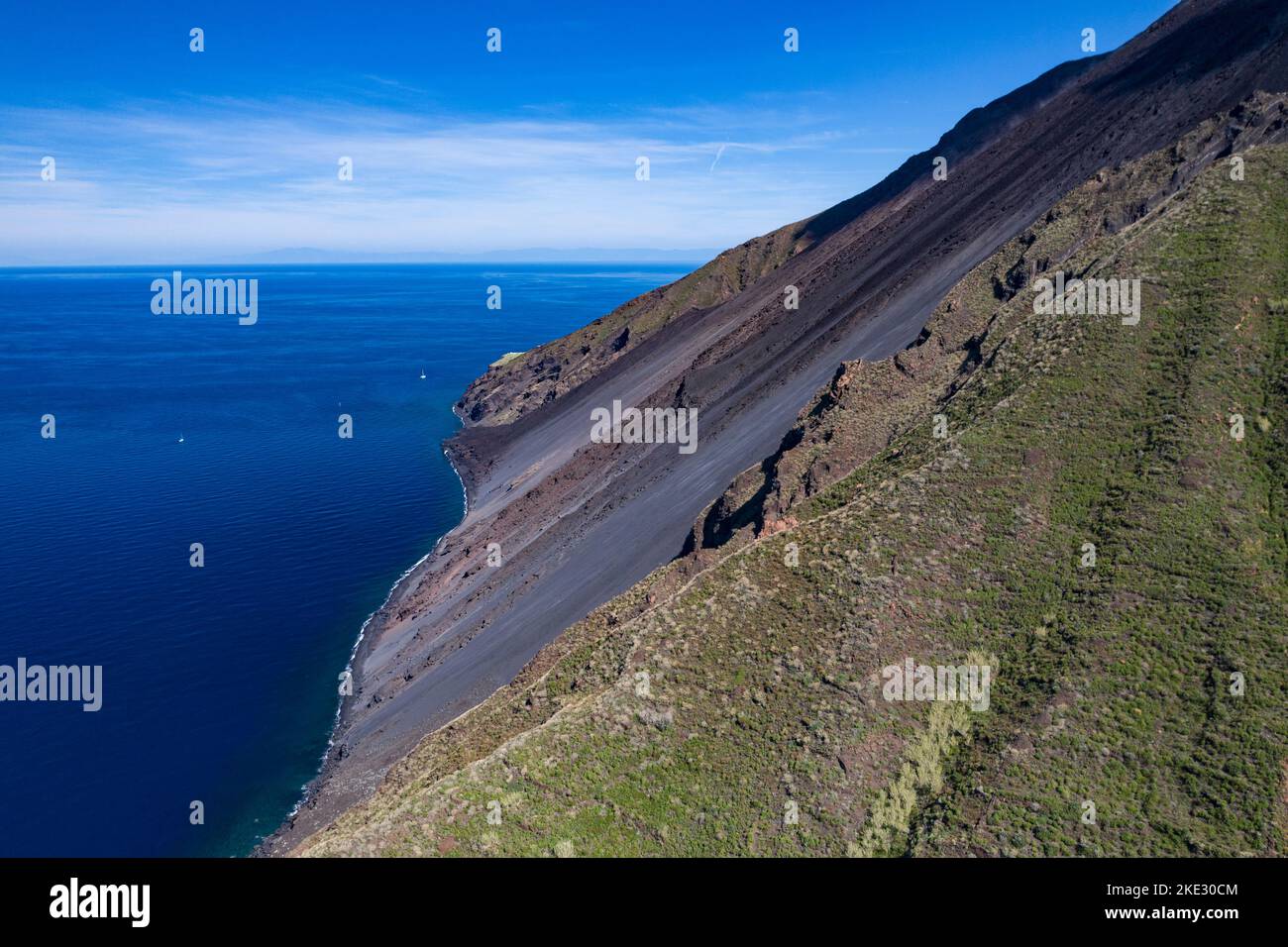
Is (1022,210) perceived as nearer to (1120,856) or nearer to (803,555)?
(803,555)

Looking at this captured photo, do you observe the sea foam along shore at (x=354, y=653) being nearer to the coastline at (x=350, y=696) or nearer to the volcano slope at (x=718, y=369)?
the coastline at (x=350, y=696)

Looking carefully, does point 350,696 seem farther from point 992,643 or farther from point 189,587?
point 992,643

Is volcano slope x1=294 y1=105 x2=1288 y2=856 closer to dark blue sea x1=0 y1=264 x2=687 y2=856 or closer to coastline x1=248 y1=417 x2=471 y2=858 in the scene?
coastline x1=248 y1=417 x2=471 y2=858

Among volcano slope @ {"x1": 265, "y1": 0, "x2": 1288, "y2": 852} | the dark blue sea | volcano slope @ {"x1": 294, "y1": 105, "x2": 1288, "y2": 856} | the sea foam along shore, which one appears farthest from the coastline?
volcano slope @ {"x1": 294, "y1": 105, "x2": 1288, "y2": 856}

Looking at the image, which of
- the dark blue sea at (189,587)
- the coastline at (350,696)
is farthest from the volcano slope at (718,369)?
the dark blue sea at (189,587)

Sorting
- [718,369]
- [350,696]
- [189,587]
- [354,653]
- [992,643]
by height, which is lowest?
[350,696]

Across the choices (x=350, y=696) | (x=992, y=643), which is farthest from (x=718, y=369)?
(x=992, y=643)
